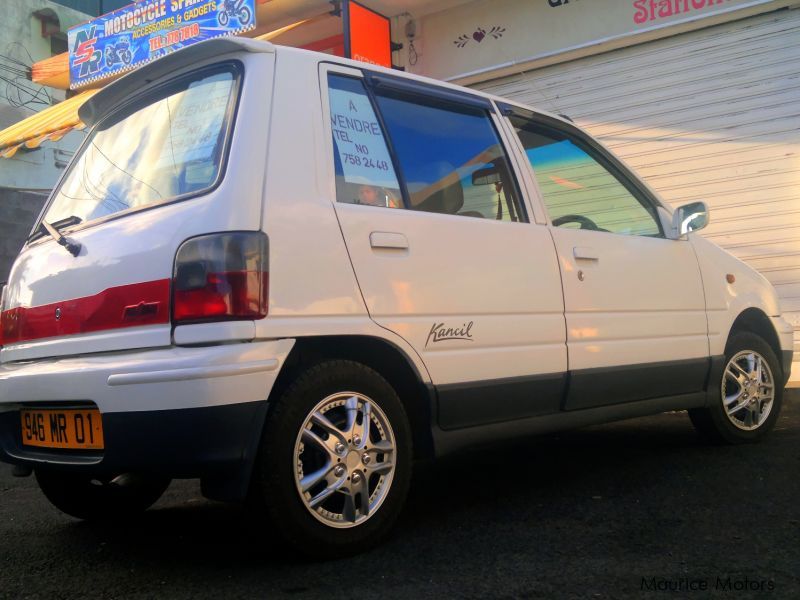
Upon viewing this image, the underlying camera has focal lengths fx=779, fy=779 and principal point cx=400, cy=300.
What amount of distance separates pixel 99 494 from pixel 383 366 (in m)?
1.49

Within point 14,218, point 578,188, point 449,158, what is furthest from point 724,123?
point 14,218

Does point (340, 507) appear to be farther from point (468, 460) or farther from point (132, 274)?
point (468, 460)

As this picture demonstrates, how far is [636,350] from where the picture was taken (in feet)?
12.5

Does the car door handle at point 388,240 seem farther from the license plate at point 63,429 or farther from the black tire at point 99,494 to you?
the black tire at point 99,494

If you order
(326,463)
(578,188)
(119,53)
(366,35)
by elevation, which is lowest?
(326,463)

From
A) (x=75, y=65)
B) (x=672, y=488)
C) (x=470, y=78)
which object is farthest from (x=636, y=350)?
(x=75, y=65)

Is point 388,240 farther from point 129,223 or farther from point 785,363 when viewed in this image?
point 785,363

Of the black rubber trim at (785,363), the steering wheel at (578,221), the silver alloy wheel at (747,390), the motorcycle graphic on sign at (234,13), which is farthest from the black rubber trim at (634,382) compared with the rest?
the motorcycle graphic on sign at (234,13)

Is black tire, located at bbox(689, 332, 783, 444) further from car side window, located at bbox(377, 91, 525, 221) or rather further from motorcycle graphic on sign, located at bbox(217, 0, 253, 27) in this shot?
motorcycle graphic on sign, located at bbox(217, 0, 253, 27)

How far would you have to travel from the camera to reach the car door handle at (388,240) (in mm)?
2852

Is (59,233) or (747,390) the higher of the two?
(59,233)

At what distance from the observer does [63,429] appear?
2.70m

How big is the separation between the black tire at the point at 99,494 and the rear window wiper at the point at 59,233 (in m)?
0.93

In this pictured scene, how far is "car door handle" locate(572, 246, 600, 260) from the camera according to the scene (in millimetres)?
3613
